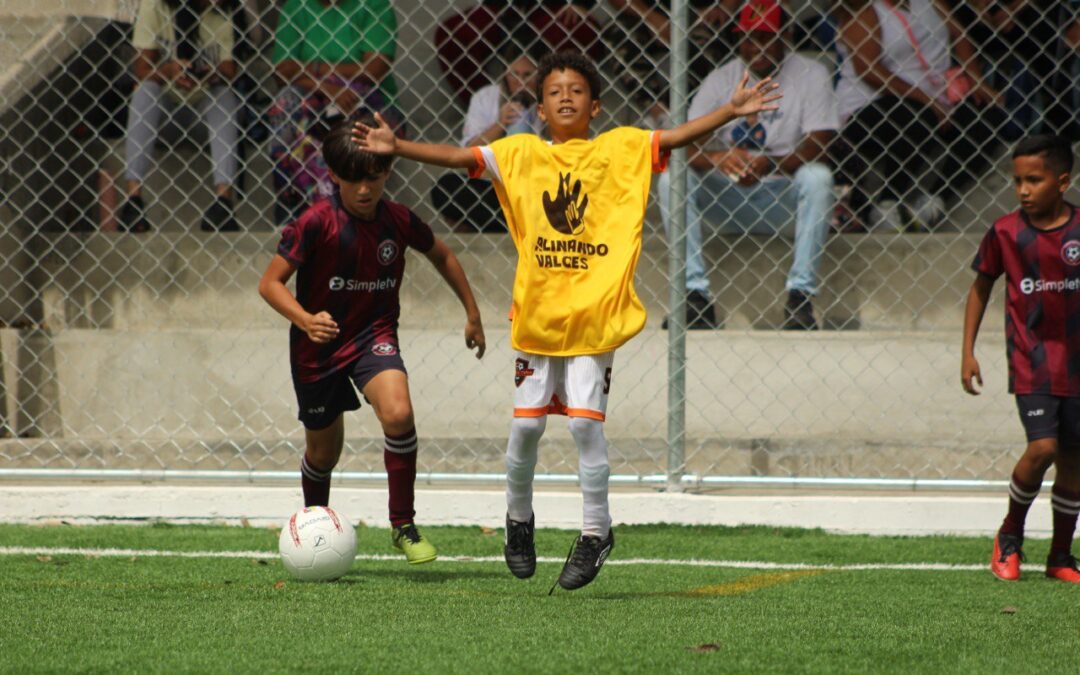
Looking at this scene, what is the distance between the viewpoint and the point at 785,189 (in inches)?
301

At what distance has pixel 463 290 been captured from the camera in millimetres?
5496

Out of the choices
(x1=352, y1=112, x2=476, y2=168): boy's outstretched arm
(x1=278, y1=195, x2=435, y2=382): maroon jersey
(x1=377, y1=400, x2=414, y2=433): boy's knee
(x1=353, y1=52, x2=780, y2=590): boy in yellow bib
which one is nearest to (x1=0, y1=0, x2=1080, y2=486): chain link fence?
(x1=278, y1=195, x2=435, y2=382): maroon jersey

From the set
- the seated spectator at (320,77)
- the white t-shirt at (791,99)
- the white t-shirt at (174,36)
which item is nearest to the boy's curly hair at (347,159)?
the seated spectator at (320,77)

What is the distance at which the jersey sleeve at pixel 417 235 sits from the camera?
550 centimetres

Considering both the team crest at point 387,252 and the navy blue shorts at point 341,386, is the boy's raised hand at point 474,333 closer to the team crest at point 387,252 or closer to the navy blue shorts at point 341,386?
the navy blue shorts at point 341,386

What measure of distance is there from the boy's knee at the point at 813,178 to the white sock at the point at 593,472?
331 cm

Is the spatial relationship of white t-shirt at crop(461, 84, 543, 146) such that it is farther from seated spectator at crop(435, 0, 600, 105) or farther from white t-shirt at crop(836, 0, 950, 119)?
white t-shirt at crop(836, 0, 950, 119)

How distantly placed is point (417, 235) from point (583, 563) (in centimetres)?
167

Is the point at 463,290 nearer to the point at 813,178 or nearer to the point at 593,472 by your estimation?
the point at 593,472

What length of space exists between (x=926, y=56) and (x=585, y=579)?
4.72 metres

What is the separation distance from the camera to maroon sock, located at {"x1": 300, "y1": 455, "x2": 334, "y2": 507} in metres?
5.64

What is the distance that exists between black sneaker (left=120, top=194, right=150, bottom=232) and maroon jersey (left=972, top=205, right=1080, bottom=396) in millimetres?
5099

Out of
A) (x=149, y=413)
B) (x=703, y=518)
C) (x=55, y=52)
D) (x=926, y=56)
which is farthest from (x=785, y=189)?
(x=55, y=52)

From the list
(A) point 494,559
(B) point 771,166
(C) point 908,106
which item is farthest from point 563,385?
(C) point 908,106
